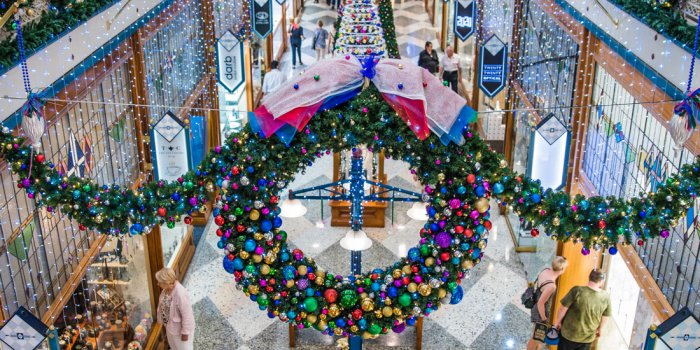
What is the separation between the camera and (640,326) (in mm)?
5582

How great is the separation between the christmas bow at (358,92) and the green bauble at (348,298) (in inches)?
40.5

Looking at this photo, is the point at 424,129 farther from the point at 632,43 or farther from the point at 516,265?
the point at 516,265

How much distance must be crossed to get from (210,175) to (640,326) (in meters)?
3.49

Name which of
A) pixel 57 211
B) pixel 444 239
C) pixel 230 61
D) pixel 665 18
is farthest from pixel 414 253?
pixel 230 61

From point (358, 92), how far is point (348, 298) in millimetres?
1262

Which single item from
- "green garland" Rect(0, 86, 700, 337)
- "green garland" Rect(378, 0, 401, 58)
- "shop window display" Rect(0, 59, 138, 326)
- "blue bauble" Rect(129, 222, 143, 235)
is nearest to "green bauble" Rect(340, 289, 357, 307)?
"green garland" Rect(0, 86, 700, 337)

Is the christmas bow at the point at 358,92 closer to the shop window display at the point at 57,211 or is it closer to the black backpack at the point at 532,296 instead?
the shop window display at the point at 57,211

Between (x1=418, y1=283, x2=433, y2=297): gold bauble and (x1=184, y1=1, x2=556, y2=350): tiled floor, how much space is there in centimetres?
162

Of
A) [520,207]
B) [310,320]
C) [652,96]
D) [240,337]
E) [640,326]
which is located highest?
[652,96]

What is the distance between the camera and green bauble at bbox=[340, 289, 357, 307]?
176 inches

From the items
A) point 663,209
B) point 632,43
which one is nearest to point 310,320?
point 663,209

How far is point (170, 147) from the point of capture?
20.3ft

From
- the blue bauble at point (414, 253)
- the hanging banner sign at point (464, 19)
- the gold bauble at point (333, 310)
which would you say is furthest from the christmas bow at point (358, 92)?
the hanging banner sign at point (464, 19)

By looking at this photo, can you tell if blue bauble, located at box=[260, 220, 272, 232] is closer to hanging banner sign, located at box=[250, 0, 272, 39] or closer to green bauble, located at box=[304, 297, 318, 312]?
green bauble, located at box=[304, 297, 318, 312]
